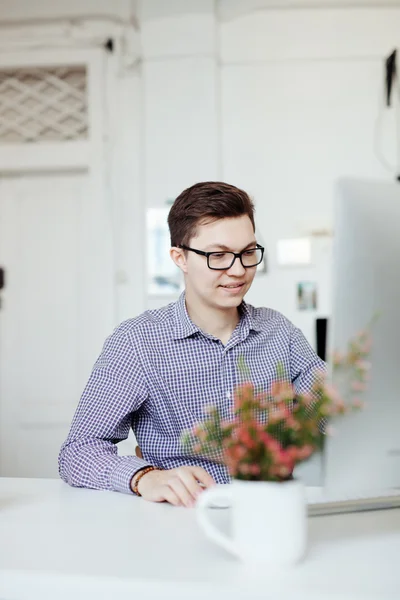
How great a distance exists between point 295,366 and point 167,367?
1.11ft

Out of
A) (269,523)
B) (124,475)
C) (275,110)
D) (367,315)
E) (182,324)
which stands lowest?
(124,475)

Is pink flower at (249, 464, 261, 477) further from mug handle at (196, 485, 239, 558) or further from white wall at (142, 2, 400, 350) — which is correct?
white wall at (142, 2, 400, 350)

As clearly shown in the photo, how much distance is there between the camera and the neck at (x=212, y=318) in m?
1.56

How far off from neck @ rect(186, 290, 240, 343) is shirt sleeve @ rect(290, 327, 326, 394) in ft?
0.57

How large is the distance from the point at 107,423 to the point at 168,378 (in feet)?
0.61

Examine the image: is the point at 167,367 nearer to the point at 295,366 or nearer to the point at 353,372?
the point at 295,366

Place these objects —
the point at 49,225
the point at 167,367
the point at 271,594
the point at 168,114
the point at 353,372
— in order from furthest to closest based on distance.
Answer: the point at 49,225
the point at 168,114
the point at 167,367
the point at 353,372
the point at 271,594

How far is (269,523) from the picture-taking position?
767 millimetres

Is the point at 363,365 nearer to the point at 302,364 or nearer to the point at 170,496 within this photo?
the point at 170,496

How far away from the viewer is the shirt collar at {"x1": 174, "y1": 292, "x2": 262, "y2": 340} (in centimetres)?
153

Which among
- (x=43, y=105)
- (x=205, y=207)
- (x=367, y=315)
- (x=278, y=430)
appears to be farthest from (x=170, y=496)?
(x=43, y=105)

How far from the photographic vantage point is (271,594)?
716 mm

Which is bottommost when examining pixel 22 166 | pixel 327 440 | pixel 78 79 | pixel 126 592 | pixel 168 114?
pixel 126 592

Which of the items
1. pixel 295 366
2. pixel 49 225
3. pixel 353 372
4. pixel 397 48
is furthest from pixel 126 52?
pixel 353 372
